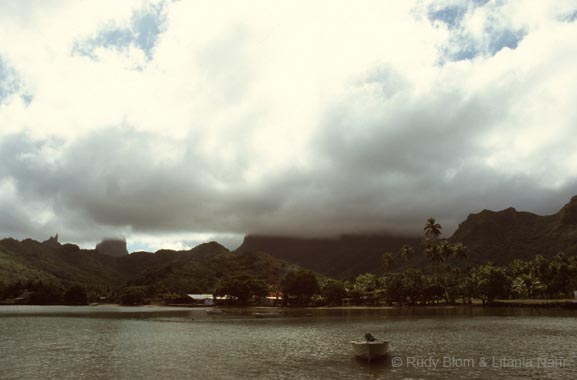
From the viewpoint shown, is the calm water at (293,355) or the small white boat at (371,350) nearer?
the calm water at (293,355)

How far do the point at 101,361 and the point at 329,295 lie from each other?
499 ft

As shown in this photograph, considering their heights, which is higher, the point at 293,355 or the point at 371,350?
the point at 371,350

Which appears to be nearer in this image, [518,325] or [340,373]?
[340,373]

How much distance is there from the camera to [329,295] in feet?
643

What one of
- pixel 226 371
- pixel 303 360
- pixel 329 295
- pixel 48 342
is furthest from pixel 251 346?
pixel 329 295

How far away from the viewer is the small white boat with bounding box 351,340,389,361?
157 ft

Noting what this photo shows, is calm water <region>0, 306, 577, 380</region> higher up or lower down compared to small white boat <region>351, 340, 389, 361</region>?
lower down

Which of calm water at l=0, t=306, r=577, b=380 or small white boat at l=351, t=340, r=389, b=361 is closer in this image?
calm water at l=0, t=306, r=577, b=380

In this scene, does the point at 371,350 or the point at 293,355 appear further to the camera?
the point at 293,355

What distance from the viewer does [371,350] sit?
4797cm

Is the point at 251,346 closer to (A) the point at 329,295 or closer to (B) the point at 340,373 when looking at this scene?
(B) the point at 340,373

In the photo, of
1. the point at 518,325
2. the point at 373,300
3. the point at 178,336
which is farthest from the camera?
the point at 373,300

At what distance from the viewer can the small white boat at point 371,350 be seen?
47969 mm

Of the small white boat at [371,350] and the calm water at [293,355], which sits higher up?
the small white boat at [371,350]
